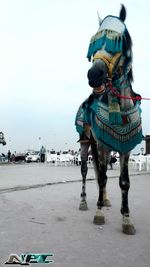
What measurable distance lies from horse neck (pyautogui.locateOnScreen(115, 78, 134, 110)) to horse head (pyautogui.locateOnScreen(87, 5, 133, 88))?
0.10m

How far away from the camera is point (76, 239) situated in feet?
16.4

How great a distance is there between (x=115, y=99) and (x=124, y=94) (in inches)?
5.8

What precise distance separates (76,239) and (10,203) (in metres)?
3.14

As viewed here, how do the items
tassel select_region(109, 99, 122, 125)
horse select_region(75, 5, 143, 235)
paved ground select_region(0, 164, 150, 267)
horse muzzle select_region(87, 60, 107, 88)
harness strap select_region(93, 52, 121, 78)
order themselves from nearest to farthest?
paved ground select_region(0, 164, 150, 267) → horse muzzle select_region(87, 60, 107, 88) → harness strap select_region(93, 52, 121, 78) → horse select_region(75, 5, 143, 235) → tassel select_region(109, 99, 122, 125)

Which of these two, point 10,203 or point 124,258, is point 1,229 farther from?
point 10,203

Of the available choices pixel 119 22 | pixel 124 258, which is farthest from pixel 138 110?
pixel 124 258

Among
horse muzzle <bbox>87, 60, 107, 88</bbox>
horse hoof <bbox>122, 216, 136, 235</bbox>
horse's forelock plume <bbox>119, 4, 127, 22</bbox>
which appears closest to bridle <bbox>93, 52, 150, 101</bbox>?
horse muzzle <bbox>87, 60, 107, 88</bbox>

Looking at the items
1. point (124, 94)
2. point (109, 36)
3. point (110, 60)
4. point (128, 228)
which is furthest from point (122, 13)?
point (128, 228)

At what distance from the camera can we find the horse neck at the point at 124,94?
18.8 feet

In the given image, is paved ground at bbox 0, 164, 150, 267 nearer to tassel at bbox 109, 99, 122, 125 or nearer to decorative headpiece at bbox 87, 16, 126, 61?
tassel at bbox 109, 99, 122, 125

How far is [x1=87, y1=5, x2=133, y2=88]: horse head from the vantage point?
5.30 metres

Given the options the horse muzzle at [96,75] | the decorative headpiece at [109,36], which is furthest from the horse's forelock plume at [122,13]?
the horse muzzle at [96,75]

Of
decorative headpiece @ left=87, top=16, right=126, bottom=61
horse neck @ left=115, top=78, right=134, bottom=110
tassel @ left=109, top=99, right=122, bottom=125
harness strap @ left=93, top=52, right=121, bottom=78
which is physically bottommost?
tassel @ left=109, top=99, right=122, bottom=125

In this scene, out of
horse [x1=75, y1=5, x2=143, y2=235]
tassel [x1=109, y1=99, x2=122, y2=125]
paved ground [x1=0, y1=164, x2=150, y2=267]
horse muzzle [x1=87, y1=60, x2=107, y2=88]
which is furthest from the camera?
tassel [x1=109, y1=99, x2=122, y2=125]
